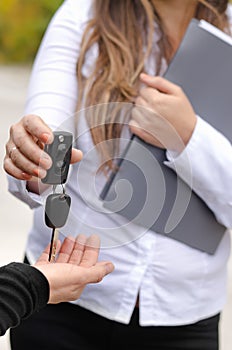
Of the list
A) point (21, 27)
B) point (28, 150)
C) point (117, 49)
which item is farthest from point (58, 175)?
point (21, 27)

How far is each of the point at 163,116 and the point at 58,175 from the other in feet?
1.33

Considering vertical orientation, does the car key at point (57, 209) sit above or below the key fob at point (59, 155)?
below

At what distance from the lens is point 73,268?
138cm

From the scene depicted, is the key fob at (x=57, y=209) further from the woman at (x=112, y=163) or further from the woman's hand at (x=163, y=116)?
the woman's hand at (x=163, y=116)

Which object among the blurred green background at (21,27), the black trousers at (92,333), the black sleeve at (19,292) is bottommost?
the blurred green background at (21,27)

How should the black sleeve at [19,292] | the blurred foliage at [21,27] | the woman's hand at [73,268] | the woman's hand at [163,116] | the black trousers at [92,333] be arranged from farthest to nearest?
the blurred foliage at [21,27]
the black trousers at [92,333]
the woman's hand at [163,116]
the woman's hand at [73,268]
the black sleeve at [19,292]

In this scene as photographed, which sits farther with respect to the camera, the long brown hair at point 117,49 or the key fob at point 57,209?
the long brown hair at point 117,49

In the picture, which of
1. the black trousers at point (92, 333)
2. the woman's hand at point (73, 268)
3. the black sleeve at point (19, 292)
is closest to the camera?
the black sleeve at point (19, 292)

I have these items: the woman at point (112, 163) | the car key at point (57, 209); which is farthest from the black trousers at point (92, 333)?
the car key at point (57, 209)

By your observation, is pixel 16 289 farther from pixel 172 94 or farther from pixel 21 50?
pixel 21 50

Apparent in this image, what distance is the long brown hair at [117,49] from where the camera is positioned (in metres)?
1.74

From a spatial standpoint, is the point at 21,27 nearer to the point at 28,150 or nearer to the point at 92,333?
the point at 92,333

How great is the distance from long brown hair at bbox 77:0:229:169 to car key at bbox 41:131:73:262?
1.15 ft

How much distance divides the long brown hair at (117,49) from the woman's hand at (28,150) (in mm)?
232
